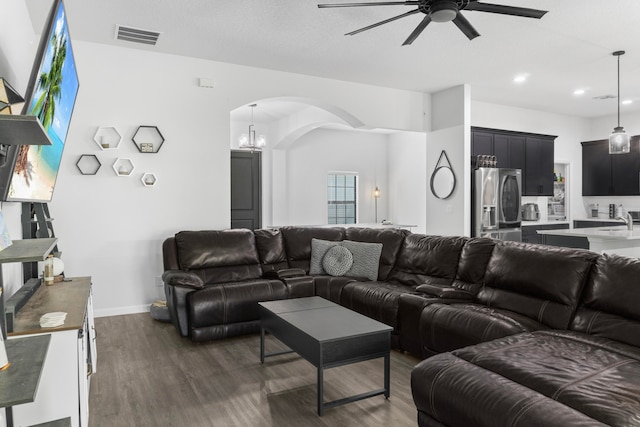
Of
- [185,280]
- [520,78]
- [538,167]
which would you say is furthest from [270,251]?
[538,167]

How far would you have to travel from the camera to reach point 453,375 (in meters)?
1.92

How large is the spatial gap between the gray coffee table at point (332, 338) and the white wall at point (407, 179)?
20.0 ft

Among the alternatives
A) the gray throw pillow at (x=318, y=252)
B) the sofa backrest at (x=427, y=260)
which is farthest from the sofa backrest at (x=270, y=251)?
the sofa backrest at (x=427, y=260)

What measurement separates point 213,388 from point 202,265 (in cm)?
162

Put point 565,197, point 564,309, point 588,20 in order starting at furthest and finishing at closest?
point 565,197 → point 588,20 → point 564,309

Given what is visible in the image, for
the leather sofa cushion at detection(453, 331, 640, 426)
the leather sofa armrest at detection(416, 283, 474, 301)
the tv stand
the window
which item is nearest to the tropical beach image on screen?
the tv stand

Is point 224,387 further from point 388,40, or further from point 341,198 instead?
point 341,198

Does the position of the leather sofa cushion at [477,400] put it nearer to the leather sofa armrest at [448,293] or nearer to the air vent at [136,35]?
the leather sofa armrest at [448,293]

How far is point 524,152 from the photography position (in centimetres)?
757

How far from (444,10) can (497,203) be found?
435 cm

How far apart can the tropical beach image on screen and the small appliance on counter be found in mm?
7529

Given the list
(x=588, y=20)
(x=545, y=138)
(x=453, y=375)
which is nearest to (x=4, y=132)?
(x=453, y=375)

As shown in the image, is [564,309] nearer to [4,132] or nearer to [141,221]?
[4,132]

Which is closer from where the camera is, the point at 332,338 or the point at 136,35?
the point at 332,338
